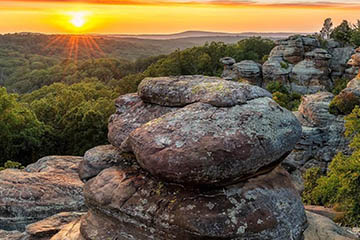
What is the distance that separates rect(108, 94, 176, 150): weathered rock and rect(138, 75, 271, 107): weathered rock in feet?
0.84

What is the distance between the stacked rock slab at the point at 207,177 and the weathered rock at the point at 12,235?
3.39 meters

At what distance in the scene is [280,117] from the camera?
908cm

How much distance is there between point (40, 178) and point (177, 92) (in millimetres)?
8921

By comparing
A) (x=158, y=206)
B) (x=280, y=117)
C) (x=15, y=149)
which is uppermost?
(x=280, y=117)

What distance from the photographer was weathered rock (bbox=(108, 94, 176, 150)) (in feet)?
34.6

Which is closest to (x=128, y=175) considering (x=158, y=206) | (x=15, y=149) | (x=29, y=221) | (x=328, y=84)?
(x=158, y=206)

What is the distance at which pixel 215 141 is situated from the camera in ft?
26.4

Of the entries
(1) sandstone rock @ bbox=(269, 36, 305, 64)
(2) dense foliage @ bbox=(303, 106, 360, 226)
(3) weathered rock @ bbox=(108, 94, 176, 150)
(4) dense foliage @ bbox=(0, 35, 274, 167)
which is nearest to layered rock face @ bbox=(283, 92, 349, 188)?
(2) dense foliage @ bbox=(303, 106, 360, 226)

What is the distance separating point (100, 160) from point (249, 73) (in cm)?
5314

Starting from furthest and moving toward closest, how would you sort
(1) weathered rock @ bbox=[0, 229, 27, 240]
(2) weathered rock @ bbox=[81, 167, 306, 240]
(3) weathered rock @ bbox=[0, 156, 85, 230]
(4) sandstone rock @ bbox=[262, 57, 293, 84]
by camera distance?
(4) sandstone rock @ bbox=[262, 57, 293, 84]
(3) weathered rock @ bbox=[0, 156, 85, 230]
(1) weathered rock @ bbox=[0, 229, 27, 240]
(2) weathered rock @ bbox=[81, 167, 306, 240]

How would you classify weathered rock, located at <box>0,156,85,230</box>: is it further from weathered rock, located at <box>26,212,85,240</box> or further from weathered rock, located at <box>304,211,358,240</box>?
weathered rock, located at <box>304,211,358,240</box>

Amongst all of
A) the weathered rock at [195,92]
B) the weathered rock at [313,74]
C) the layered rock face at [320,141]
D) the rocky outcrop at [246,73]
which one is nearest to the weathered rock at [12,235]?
the weathered rock at [195,92]

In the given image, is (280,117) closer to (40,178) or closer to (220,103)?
(220,103)

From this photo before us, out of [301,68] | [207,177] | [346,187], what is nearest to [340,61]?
[301,68]
